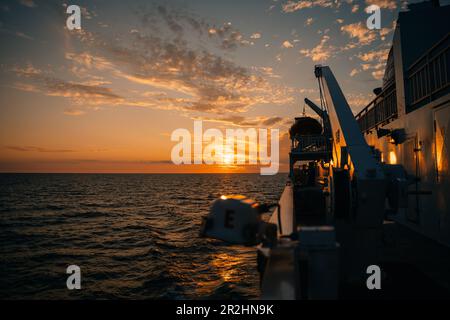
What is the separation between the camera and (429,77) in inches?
389

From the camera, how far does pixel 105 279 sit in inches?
504

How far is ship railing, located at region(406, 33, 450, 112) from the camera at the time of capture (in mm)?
9000

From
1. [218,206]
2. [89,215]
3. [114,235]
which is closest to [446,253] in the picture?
[218,206]

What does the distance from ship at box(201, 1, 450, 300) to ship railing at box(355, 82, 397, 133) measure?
0.16m

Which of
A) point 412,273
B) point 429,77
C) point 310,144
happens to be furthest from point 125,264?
point 429,77

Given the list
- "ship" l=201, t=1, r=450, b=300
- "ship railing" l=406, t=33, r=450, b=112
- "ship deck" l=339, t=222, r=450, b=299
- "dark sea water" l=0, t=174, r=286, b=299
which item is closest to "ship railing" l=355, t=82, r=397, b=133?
"ship" l=201, t=1, r=450, b=300

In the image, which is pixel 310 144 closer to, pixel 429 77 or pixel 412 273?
pixel 429 77

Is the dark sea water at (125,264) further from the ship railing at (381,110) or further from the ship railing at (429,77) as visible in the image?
the ship railing at (381,110)

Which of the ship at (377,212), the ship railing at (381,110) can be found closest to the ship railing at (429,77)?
the ship at (377,212)

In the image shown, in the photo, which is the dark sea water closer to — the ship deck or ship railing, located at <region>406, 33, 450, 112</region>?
the ship deck

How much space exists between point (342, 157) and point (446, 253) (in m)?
4.53

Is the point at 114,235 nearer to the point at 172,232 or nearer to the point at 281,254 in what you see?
the point at 172,232

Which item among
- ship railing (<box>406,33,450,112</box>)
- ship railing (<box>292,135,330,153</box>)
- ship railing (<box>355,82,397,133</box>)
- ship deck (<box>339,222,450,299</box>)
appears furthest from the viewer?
ship railing (<box>292,135,330,153</box>)

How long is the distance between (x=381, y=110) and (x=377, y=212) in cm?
1375
